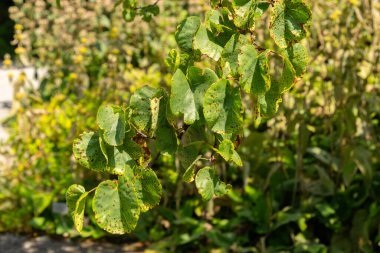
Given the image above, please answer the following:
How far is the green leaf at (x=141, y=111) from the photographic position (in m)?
1.13

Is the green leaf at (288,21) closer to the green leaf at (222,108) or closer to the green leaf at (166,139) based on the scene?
the green leaf at (222,108)

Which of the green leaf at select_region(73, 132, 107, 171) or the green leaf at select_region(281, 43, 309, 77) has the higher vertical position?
the green leaf at select_region(281, 43, 309, 77)

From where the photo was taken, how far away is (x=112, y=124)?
109 cm

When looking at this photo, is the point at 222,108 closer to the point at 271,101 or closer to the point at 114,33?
the point at 271,101

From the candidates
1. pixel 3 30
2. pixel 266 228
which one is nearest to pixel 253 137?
pixel 266 228

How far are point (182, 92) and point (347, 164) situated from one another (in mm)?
2495

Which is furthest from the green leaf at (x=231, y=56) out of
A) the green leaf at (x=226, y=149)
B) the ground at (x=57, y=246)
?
the ground at (x=57, y=246)

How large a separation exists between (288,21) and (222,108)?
0.65 feet

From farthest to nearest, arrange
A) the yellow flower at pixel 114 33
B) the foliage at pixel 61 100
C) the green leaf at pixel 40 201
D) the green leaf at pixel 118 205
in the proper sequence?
the yellow flower at pixel 114 33
the foliage at pixel 61 100
the green leaf at pixel 40 201
the green leaf at pixel 118 205

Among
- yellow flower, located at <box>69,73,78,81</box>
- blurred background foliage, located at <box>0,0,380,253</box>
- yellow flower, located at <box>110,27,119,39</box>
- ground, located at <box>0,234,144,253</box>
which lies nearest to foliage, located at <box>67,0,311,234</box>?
blurred background foliage, located at <box>0,0,380,253</box>

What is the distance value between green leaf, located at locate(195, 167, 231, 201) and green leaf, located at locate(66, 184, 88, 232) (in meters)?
0.19

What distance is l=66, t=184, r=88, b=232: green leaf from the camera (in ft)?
3.56

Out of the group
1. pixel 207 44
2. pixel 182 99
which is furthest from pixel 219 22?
pixel 182 99

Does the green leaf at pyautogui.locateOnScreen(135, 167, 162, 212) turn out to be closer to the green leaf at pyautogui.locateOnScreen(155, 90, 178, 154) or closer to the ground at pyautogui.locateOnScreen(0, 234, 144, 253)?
the green leaf at pyautogui.locateOnScreen(155, 90, 178, 154)
